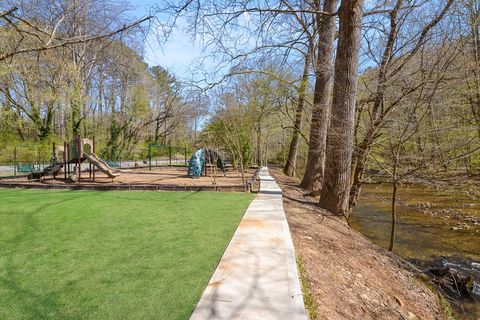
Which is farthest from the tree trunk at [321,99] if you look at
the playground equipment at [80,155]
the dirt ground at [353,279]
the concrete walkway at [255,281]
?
the playground equipment at [80,155]

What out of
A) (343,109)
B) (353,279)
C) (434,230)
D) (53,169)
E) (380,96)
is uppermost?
(380,96)

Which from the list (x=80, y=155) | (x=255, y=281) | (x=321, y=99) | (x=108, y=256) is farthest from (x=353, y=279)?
(x=80, y=155)

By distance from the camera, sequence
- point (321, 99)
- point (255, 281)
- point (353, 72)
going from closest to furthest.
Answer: point (255, 281), point (353, 72), point (321, 99)

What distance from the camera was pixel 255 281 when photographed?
2949 mm

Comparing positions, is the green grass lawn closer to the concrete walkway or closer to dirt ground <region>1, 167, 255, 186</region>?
the concrete walkway

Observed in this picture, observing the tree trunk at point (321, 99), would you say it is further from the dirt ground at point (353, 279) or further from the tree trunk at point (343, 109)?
the dirt ground at point (353, 279)

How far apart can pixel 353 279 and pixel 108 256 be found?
2970 mm

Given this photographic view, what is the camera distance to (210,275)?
3004 mm

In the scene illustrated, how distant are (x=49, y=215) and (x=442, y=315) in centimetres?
638

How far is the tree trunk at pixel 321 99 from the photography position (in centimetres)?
900

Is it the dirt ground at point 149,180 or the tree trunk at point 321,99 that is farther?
the dirt ground at point 149,180

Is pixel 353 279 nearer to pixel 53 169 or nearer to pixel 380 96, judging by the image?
pixel 380 96

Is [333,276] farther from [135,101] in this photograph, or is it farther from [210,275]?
[135,101]

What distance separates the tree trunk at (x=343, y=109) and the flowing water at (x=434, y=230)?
150 cm
